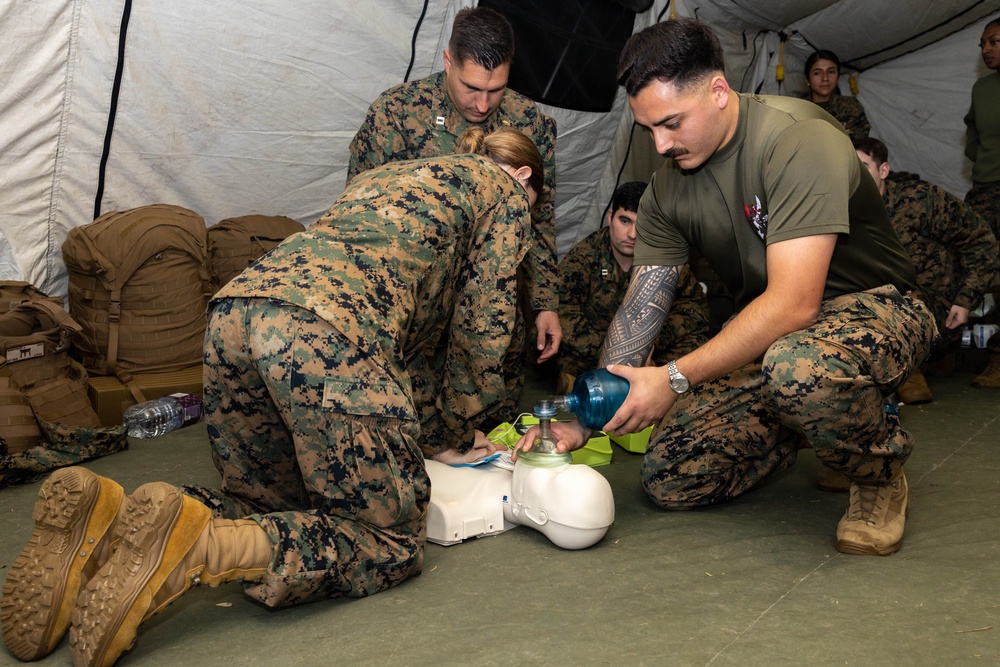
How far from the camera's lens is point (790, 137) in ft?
7.00

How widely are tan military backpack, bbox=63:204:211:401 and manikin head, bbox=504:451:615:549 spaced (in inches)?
73.5

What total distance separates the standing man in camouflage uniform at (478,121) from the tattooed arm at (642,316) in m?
0.49

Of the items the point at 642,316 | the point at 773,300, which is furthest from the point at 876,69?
the point at 773,300

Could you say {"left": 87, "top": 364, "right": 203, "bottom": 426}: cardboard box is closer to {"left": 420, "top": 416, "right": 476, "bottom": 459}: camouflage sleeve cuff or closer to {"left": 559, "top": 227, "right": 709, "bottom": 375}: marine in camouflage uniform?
{"left": 420, "top": 416, "right": 476, "bottom": 459}: camouflage sleeve cuff

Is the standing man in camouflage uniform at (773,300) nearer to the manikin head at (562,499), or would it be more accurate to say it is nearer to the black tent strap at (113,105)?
the manikin head at (562,499)

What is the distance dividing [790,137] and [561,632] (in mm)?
1291

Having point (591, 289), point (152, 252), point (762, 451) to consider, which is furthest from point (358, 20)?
point (762, 451)

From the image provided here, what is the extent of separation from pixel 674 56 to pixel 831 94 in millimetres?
3922

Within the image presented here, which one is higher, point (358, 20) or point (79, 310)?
point (358, 20)

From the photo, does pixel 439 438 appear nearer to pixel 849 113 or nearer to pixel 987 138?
pixel 987 138

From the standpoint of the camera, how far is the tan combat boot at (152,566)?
5.17ft

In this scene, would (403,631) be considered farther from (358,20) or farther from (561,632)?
(358,20)

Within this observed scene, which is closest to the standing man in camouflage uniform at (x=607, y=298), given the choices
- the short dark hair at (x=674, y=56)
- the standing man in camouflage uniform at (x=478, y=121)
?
the standing man in camouflage uniform at (x=478, y=121)

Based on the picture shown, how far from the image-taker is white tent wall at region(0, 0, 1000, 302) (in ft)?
10.9
